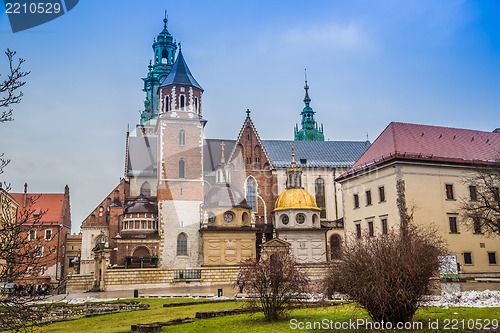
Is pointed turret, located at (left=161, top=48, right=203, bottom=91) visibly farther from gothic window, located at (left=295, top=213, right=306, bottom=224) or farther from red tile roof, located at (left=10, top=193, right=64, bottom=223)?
red tile roof, located at (left=10, top=193, right=64, bottom=223)

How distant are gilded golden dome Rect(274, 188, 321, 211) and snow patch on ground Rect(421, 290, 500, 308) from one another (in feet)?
105

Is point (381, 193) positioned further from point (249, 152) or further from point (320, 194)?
point (249, 152)

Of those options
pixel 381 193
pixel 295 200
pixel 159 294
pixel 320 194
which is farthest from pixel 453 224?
pixel 320 194

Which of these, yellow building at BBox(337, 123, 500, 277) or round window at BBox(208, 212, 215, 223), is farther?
round window at BBox(208, 212, 215, 223)

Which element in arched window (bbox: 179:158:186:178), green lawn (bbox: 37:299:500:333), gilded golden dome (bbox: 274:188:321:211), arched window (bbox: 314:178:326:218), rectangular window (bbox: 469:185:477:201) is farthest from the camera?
arched window (bbox: 314:178:326:218)

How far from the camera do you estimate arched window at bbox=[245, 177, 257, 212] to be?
198ft

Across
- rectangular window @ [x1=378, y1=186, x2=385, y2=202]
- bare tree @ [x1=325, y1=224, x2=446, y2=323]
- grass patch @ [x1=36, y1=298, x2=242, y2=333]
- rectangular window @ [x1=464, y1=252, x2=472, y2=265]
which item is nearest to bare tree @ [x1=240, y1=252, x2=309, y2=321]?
bare tree @ [x1=325, y1=224, x2=446, y2=323]

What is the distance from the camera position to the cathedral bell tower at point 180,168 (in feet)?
177

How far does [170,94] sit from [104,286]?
25.4 metres

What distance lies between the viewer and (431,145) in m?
41.0

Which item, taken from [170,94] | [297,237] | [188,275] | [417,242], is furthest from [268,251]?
[417,242]

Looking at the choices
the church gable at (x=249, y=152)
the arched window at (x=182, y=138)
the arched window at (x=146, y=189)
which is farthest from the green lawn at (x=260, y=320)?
the arched window at (x=146, y=189)

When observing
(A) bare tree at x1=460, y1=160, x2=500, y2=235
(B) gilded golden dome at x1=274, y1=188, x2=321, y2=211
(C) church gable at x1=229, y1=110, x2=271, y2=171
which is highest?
(C) church gable at x1=229, y1=110, x2=271, y2=171

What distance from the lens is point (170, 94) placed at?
194 ft
